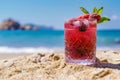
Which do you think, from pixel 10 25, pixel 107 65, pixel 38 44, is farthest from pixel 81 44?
pixel 10 25

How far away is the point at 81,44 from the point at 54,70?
13.7 inches

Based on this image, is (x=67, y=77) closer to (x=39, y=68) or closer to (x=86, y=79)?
(x=86, y=79)

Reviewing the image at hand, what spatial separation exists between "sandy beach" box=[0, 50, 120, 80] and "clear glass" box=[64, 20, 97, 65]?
0.09 m

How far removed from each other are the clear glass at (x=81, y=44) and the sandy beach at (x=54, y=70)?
88 mm

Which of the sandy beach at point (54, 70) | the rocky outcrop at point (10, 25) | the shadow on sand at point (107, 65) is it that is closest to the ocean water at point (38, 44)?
the sandy beach at point (54, 70)

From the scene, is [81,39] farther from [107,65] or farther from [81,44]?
[107,65]

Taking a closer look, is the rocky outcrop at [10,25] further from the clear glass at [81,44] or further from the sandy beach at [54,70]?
the clear glass at [81,44]

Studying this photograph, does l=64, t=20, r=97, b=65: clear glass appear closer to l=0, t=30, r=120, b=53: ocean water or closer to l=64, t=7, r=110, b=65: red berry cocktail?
l=64, t=7, r=110, b=65: red berry cocktail

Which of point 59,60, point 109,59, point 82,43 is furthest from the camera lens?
point 109,59

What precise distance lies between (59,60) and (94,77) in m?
0.62

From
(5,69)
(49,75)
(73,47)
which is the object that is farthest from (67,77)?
(5,69)

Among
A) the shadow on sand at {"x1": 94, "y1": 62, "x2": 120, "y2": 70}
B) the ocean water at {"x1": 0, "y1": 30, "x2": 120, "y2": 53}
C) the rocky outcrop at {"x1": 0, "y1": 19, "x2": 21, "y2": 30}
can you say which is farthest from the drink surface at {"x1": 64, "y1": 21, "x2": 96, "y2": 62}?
the rocky outcrop at {"x1": 0, "y1": 19, "x2": 21, "y2": 30}

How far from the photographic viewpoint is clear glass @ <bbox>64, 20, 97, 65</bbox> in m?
3.37

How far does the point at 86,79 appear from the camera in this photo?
3025mm
